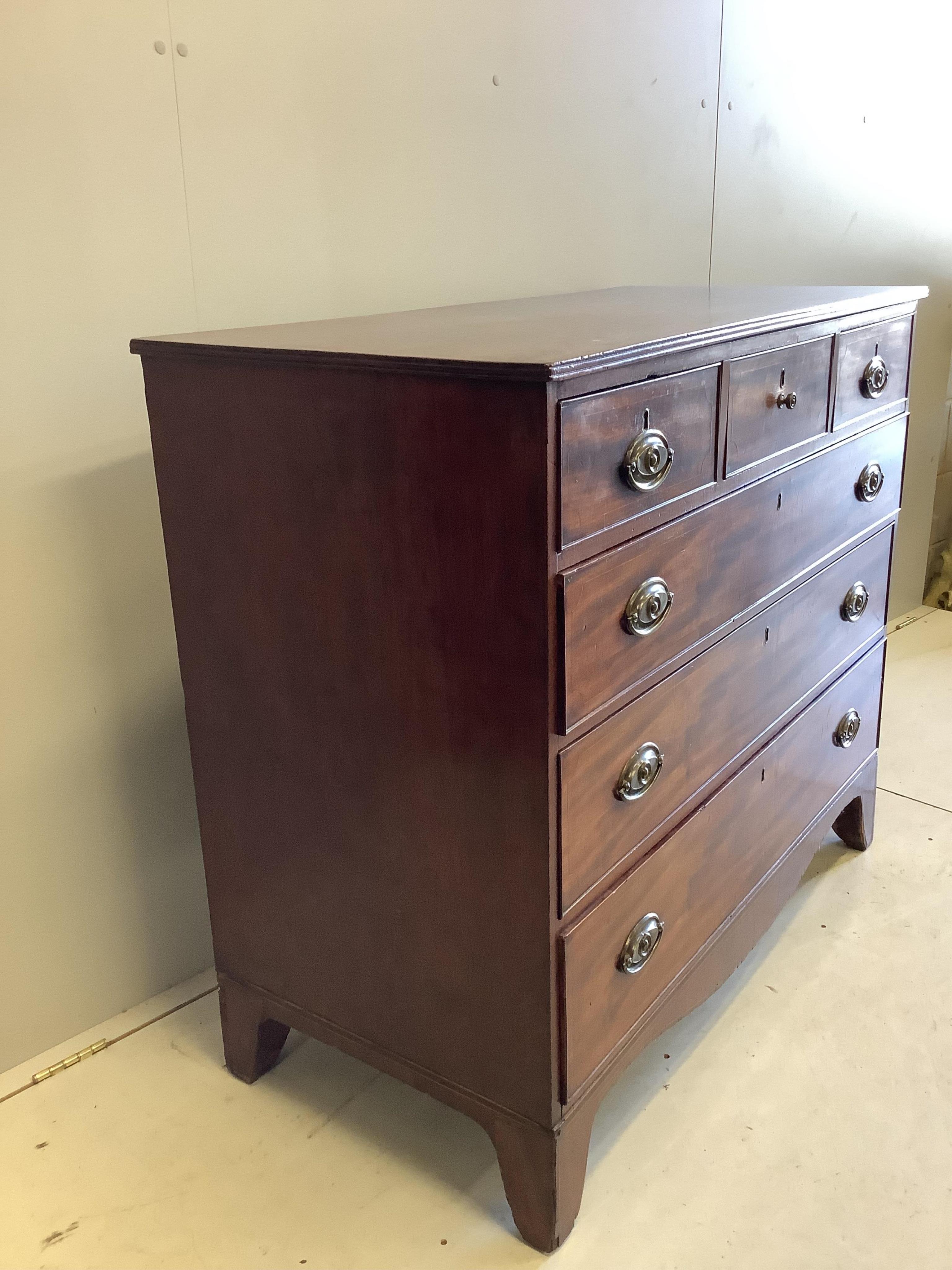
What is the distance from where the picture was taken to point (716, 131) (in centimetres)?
226

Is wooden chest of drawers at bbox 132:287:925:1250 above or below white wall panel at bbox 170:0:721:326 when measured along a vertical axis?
below

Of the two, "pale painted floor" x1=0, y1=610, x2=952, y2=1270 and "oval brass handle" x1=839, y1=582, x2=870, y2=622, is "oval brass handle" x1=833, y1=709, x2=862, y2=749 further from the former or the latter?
"pale painted floor" x1=0, y1=610, x2=952, y2=1270

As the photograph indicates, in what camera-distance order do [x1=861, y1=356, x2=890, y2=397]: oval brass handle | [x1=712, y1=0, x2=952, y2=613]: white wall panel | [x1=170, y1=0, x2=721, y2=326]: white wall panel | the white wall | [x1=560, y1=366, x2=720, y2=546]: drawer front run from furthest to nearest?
[x1=712, y1=0, x2=952, y2=613]: white wall panel → [x1=861, y1=356, x2=890, y2=397]: oval brass handle → [x1=170, y1=0, x2=721, y2=326]: white wall panel → the white wall → [x1=560, y1=366, x2=720, y2=546]: drawer front

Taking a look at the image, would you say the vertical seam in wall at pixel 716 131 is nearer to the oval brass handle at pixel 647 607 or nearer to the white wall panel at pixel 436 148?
the white wall panel at pixel 436 148

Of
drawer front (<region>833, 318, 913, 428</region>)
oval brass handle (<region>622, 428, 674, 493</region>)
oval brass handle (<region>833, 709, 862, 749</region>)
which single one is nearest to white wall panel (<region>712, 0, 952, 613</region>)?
drawer front (<region>833, 318, 913, 428</region>)

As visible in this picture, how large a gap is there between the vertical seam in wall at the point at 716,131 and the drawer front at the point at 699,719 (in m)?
0.77

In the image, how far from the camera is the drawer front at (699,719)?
46.1 inches

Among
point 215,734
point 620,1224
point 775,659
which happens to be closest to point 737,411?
point 775,659

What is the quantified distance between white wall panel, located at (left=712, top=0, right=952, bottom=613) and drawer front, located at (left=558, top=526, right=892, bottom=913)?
980 mm

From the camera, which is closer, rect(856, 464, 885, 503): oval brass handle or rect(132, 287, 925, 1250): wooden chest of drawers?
rect(132, 287, 925, 1250): wooden chest of drawers

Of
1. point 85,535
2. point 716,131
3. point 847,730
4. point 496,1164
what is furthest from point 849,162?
point 496,1164

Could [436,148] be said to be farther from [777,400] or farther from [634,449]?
[634,449]

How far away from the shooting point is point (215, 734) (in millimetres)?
1426

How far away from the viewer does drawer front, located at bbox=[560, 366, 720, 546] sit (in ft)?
3.36
